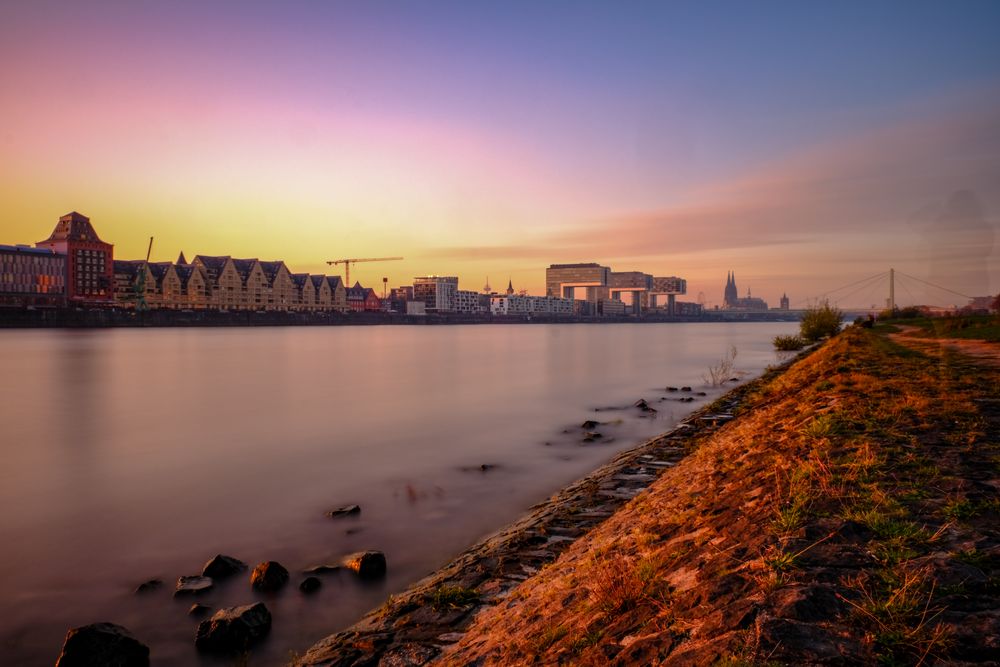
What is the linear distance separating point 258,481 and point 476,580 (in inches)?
459

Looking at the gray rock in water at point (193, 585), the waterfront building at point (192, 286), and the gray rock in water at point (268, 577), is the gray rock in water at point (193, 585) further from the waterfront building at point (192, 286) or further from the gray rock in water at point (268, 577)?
the waterfront building at point (192, 286)

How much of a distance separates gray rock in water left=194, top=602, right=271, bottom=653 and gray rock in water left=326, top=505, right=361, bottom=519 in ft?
18.3

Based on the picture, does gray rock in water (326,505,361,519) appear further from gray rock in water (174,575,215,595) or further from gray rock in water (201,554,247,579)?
gray rock in water (174,575,215,595)

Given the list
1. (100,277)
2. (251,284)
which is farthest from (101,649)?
(100,277)

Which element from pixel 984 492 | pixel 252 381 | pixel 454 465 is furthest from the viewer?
pixel 252 381

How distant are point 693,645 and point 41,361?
73.9 meters

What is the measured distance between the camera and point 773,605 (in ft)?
15.1

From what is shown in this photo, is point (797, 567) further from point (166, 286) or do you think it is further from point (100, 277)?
point (100, 277)

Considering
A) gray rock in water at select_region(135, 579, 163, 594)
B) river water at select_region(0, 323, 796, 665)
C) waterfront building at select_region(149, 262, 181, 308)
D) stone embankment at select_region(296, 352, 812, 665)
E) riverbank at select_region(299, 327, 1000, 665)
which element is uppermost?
waterfront building at select_region(149, 262, 181, 308)

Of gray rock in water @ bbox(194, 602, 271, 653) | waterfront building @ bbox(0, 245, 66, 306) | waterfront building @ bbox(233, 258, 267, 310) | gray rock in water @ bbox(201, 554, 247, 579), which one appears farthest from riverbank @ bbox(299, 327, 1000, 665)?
waterfront building @ bbox(233, 258, 267, 310)

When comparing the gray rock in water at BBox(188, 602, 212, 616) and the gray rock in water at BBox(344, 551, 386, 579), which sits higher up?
the gray rock in water at BBox(344, 551, 386, 579)

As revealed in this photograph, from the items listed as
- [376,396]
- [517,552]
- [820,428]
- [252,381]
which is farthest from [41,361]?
[820,428]

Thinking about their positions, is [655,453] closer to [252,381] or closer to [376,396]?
[376,396]

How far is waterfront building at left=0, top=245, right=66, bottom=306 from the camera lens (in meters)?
151
